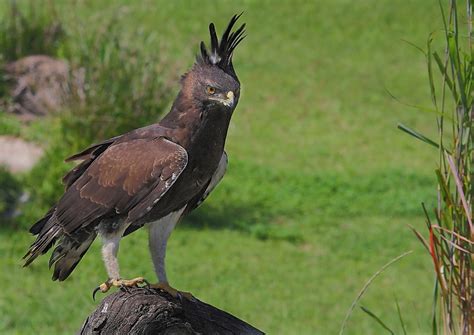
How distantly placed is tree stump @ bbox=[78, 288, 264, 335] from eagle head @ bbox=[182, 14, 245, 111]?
3.01ft

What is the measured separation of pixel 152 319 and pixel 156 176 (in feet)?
2.83

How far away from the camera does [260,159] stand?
13078 millimetres

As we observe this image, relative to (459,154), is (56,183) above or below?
below

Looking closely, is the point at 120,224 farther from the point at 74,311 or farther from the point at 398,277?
the point at 398,277

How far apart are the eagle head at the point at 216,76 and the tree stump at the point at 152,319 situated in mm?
918

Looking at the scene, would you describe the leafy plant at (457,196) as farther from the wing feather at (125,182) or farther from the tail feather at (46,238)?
the tail feather at (46,238)

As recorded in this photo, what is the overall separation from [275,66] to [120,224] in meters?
12.1

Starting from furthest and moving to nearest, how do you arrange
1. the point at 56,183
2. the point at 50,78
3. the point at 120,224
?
1. the point at 50,78
2. the point at 56,183
3. the point at 120,224

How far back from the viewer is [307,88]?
50.9 ft

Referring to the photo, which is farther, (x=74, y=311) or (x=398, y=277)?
(x=398, y=277)

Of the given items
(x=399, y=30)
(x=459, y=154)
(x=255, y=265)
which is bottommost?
(x=255, y=265)

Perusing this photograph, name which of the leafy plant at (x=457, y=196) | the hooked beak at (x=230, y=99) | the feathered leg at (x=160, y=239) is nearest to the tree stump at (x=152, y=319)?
the feathered leg at (x=160, y=239)

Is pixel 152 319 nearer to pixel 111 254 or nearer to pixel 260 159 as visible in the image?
pixel 111 254

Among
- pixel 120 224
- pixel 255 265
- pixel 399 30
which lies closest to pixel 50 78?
pixel 255 265
